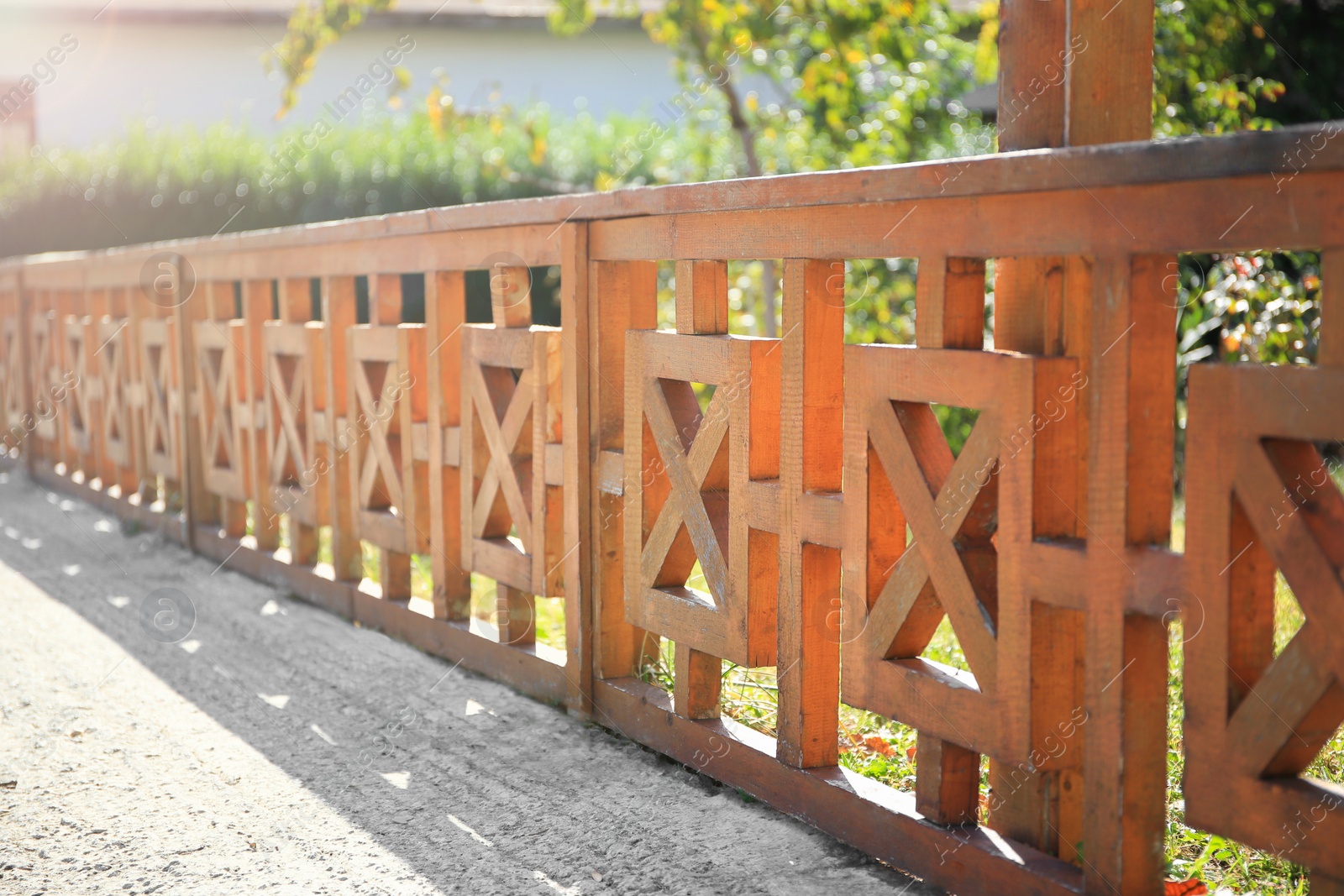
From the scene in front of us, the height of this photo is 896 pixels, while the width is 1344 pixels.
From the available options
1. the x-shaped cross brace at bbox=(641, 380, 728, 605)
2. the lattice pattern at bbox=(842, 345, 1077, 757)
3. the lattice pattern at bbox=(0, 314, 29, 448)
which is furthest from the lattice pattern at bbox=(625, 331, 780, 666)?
the lattice pattern at bbox=(0, 314, 29, 448)

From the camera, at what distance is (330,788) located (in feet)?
9.56

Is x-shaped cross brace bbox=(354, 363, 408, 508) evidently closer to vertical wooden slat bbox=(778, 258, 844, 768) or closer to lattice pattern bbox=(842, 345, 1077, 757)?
vertical wooden slat bbox=(778, 258, 844, 768)

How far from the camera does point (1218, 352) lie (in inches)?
287

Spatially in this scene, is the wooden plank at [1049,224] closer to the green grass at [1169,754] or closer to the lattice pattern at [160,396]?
the green grass at [1169,754]

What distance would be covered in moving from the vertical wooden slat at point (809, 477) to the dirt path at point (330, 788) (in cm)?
26

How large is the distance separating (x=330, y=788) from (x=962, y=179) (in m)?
1.95

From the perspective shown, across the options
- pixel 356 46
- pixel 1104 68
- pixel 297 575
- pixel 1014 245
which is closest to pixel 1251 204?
pixel 1014 245

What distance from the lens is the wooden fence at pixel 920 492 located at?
A: 180cm

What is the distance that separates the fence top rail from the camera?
1673 mm

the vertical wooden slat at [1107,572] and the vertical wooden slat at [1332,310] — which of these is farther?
the vertical wooden slat at [1107,572]

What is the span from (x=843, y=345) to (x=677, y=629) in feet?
2.71

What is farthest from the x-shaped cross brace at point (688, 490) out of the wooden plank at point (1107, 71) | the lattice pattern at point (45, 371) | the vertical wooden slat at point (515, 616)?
the lattice pattern at point (45, 371)

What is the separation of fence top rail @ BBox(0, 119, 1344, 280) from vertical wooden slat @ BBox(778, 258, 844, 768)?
0.60ft

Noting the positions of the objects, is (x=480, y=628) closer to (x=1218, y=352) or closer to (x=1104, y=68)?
(x=1104, y=68)
